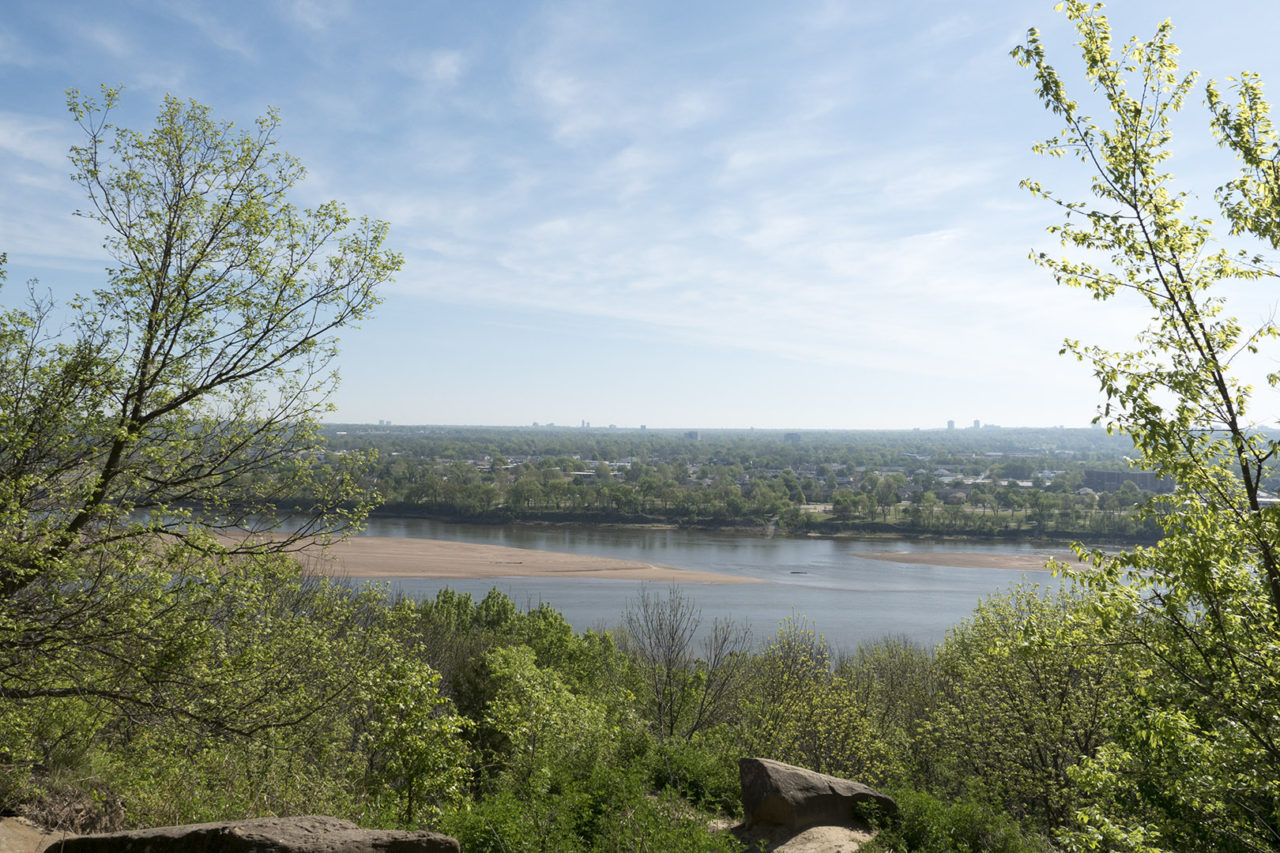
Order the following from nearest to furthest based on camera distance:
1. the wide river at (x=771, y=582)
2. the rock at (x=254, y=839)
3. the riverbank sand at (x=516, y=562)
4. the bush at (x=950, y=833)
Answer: the rock at (x=254, y=839) → the bush at (x=950, y=833) → the wide river at (x=771, y=582) → the riverbank sand at (x=516, y=562)

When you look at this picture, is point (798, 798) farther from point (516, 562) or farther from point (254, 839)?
point (516, 562)

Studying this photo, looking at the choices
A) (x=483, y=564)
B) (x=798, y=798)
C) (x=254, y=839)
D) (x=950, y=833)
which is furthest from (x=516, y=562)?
(x=254, y=839)

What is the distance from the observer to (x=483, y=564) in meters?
64.2

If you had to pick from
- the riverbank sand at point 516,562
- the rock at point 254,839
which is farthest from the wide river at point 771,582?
the rock at point 254,839

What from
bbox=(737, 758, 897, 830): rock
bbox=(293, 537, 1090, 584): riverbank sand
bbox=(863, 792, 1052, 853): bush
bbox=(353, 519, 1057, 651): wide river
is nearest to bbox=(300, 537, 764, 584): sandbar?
bbox=(293, 537, 1090, 584): riverbank sand

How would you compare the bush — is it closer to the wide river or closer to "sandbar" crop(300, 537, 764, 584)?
the wide river

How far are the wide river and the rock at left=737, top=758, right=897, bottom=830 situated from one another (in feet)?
59.6

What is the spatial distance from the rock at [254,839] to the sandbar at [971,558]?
2754 inches

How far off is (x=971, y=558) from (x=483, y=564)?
148 feet

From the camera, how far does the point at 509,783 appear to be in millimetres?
10938

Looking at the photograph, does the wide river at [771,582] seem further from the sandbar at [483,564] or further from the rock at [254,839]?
the rock at [254,839]

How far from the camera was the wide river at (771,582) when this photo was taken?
45.3 metres

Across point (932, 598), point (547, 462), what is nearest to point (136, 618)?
point (932, 598)

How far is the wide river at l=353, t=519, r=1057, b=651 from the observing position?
1784 inches
